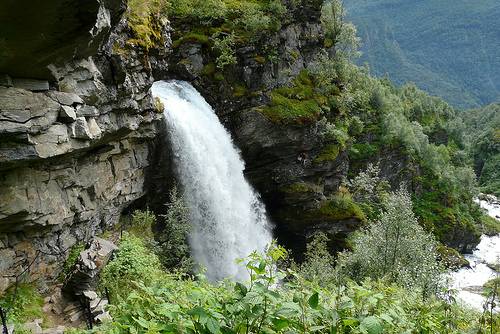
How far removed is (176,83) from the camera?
31.3m

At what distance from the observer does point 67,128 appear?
15102mm

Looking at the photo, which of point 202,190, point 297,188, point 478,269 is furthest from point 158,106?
point 478,269

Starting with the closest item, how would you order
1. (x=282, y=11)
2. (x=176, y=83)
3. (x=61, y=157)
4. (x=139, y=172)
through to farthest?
(x=61, y=157) < (x=139, y=172) < (x=176, y=83) < (x=282, y=11)

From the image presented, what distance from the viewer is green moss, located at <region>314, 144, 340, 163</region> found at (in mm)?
36938

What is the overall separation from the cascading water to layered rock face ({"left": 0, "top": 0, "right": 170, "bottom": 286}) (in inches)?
124

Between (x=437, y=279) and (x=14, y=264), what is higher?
(x=14, y=264)

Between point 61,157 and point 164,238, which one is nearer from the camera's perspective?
point 61,157

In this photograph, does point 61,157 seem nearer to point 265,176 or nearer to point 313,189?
point 265,176

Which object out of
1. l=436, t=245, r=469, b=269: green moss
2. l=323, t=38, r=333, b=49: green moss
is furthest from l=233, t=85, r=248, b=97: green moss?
l=436, t=245, r=469, b=269: green moss

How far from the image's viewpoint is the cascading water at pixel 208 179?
26900 mm

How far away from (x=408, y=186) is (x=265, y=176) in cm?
3533

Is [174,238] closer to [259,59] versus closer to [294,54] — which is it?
[259,59]

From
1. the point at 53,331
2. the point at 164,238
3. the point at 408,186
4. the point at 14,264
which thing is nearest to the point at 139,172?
the point at 164,238

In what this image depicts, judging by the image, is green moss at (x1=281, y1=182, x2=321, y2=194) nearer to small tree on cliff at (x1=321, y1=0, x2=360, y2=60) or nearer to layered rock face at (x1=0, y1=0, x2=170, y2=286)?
layered rock face at (x1=0, y1=0, x2=170, y2=286)
